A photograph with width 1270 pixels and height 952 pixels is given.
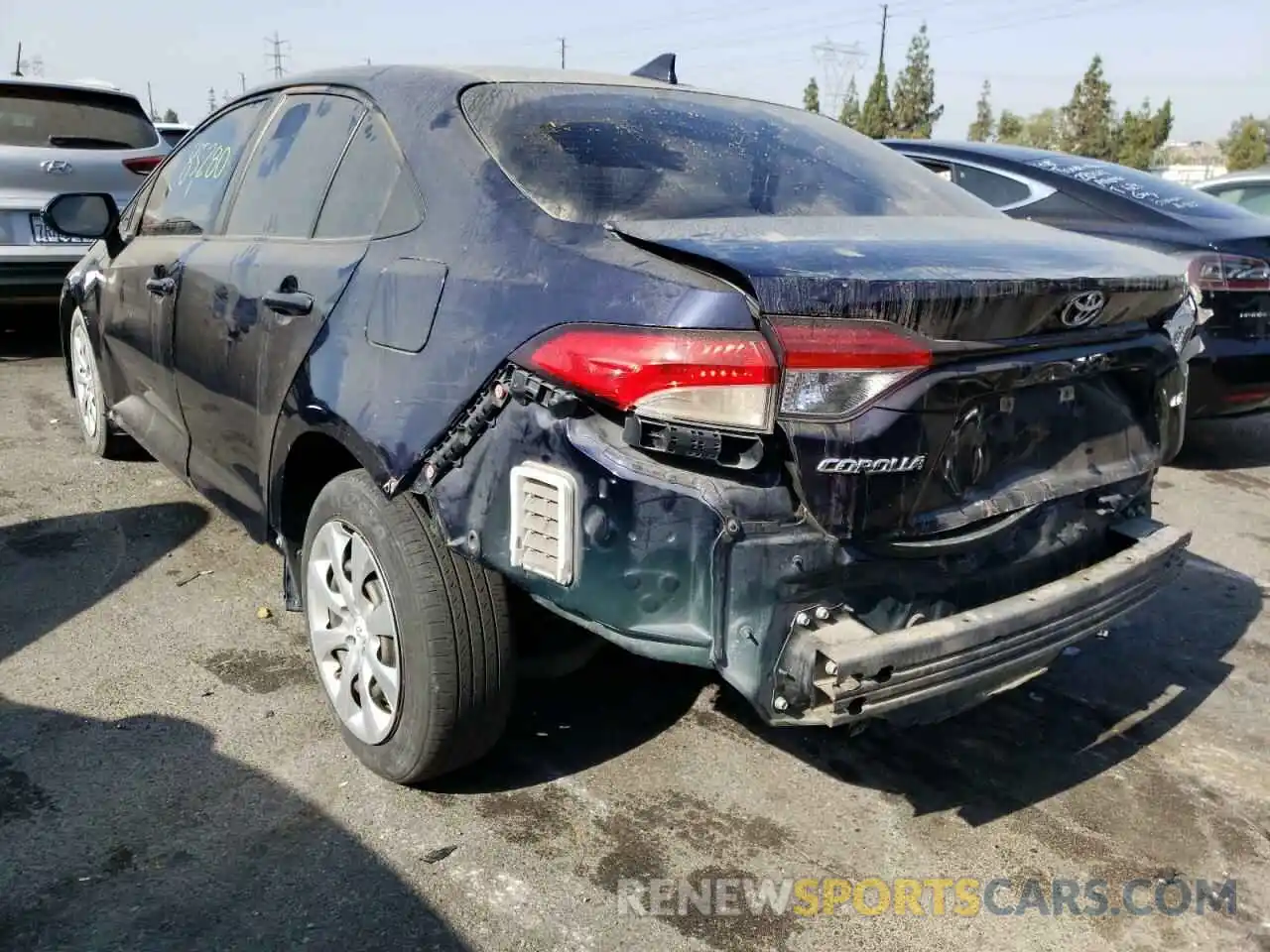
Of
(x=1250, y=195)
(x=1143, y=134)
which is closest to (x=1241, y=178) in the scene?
(x=1250, y=195)

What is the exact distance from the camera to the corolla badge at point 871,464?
198 cm

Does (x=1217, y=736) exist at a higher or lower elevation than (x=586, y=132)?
lower

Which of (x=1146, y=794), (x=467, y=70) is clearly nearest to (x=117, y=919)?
(x=467, y=70)

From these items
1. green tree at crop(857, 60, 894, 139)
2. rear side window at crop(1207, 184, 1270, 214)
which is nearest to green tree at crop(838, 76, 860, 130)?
green tree at crop(857, 60, 894, 139)

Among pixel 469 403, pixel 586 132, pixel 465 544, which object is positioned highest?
pixel 586 132

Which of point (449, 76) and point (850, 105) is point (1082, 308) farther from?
point (850, 105)

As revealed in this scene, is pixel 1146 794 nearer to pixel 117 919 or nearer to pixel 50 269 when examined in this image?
pixel 117 919

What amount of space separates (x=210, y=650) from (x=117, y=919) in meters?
1.26

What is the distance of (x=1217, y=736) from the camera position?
3.08m

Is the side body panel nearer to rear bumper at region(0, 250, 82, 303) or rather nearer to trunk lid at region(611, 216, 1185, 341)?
trunk lid at region(611, 216, 1185, 341)

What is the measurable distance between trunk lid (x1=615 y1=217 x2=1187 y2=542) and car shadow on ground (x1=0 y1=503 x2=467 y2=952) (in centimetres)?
127

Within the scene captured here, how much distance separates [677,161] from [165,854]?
6.50 ft

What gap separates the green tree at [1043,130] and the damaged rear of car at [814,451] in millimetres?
45550

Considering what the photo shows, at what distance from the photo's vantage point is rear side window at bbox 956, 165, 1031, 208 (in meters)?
5.96
